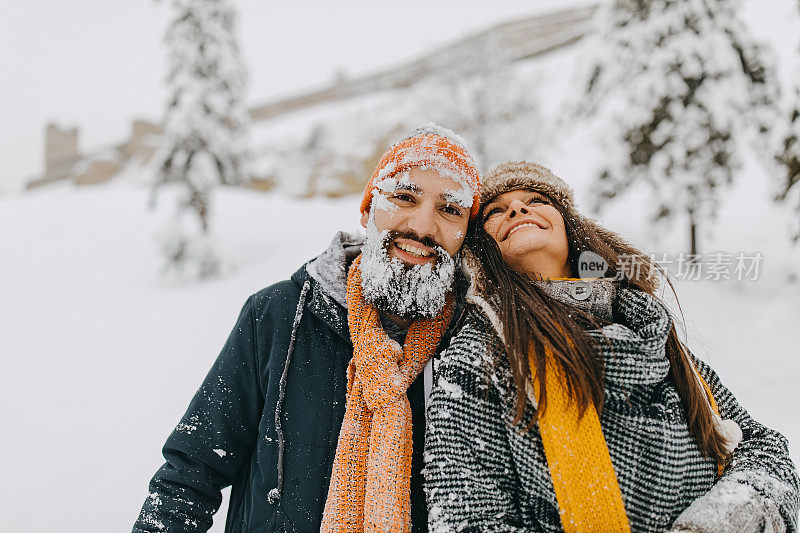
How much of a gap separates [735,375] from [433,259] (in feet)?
17.8

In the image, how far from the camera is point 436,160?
210 centimetres

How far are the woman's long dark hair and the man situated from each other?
0.25 m

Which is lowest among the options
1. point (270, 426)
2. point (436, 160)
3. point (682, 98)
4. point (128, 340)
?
point (128, 340)

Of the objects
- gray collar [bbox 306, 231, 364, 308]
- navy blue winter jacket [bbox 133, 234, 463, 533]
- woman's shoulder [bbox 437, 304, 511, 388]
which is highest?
gray collar [bbox 306, 231, 364, 308]

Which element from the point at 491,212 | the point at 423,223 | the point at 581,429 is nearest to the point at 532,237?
the point at 491,212

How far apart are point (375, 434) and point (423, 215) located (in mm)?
869

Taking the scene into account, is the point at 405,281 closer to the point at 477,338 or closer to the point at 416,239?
the point at 416,239

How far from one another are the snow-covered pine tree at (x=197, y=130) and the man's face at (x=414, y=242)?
12257 mm

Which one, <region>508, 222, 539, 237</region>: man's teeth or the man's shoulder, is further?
the man's shoulder

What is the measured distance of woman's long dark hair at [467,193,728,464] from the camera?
1.63 m

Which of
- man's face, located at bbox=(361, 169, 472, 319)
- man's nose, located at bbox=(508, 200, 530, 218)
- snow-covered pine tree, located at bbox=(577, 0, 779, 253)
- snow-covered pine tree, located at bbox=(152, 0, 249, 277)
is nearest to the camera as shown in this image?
man's face, located at bbox=(361, 169, 472, 319)

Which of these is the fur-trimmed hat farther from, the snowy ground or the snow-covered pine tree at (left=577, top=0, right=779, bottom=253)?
the snow-covered pine tree at (left=577, top=0, right=779, bottom=253)

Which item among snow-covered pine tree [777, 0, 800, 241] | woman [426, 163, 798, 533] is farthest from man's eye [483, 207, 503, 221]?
snow-covered pine tree [777, 0, 800, 241]

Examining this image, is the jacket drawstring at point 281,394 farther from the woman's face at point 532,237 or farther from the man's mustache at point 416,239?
the woman's face at point 532,237
